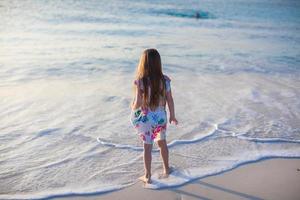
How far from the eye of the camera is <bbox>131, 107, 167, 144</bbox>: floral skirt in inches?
169

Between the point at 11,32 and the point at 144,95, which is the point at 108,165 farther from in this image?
the point at 11,32

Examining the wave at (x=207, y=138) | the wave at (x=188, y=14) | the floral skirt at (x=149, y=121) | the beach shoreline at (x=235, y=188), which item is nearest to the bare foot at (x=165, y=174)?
the beach shoreline at (x=235, y=188)

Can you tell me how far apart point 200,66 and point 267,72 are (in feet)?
5.99

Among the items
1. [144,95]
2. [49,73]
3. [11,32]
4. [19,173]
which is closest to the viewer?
[144,95]

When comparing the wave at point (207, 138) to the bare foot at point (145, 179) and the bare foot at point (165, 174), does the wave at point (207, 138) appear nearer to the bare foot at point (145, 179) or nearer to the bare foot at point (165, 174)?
the bare foot at point (165, 174)

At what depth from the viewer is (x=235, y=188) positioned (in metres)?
4.26

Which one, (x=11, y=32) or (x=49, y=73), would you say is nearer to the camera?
(x=49, y=73)

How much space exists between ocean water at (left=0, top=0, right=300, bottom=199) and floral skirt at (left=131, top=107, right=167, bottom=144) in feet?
1.77

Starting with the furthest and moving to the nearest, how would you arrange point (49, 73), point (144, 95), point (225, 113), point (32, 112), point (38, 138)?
point (49, 73), point (225, 113), point (32, 112), point (38, 138), point (144, 95)

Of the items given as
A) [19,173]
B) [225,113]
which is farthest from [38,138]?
[225,113]

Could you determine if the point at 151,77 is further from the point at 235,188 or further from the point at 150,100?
the point at 235,188

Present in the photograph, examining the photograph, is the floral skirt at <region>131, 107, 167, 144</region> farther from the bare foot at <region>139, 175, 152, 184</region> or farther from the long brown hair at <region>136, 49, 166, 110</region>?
the bare foot at <region>139, 175, 152, 184</region>

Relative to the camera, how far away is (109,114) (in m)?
6.64

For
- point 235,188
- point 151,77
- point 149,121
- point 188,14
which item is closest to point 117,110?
point 149,121
